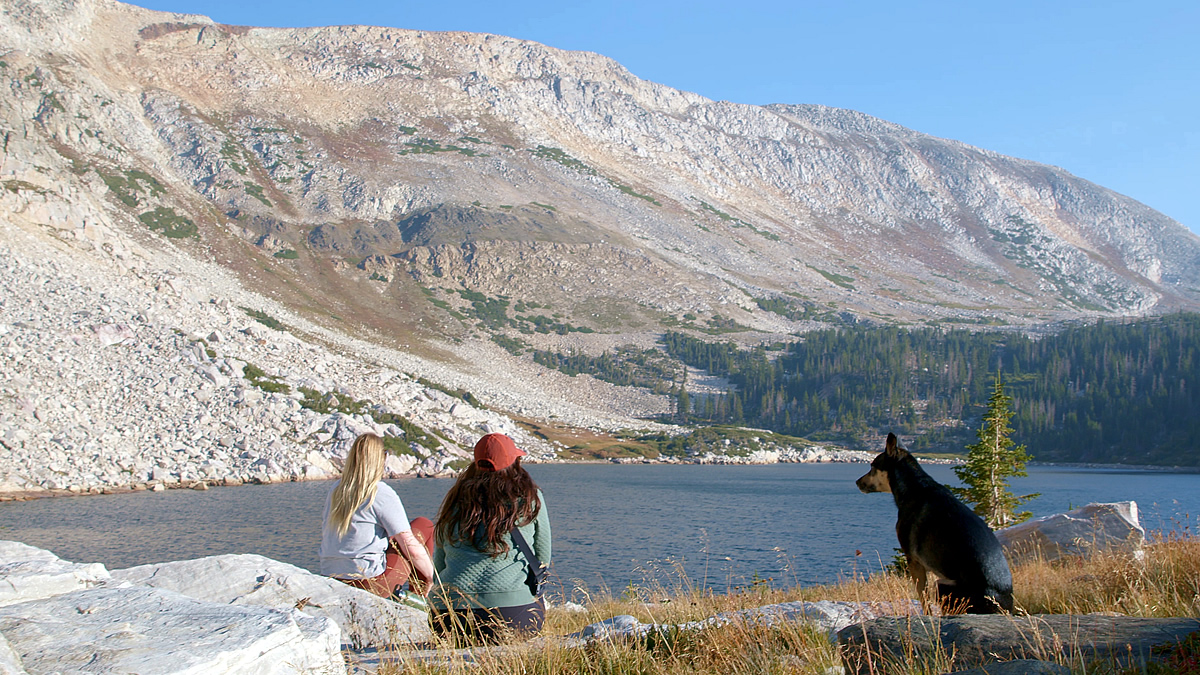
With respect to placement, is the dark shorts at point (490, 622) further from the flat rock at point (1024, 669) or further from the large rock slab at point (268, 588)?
the flat rock at point (1024, 669)

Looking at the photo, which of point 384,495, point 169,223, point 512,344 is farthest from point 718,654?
point 169,223

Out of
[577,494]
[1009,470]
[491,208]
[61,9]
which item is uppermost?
[61,9]

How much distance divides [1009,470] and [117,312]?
201ft

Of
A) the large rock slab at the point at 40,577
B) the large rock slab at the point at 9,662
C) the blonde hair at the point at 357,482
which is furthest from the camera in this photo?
the blonde hair at the point at 357,482

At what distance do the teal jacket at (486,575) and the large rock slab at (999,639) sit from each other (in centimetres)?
213

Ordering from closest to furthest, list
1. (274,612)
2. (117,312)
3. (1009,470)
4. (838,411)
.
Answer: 1. (274,612)
2. (1009,470)
3. (117,312)
4. (838,411)

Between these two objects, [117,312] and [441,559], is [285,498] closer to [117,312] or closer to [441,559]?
[117,312]

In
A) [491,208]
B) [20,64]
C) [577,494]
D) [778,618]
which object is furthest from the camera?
[491,208]

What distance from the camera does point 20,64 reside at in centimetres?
11906

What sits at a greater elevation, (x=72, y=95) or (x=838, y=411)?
(x=72, y=95)

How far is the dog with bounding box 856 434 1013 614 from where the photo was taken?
5.17 metres

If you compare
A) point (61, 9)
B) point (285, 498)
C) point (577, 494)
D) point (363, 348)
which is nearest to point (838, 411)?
point (363, 348)

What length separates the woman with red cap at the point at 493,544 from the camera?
16.4 feet

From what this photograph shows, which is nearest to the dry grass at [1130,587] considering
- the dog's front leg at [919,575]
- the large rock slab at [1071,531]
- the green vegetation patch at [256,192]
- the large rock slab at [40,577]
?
the dog's front leg at [919,575]
